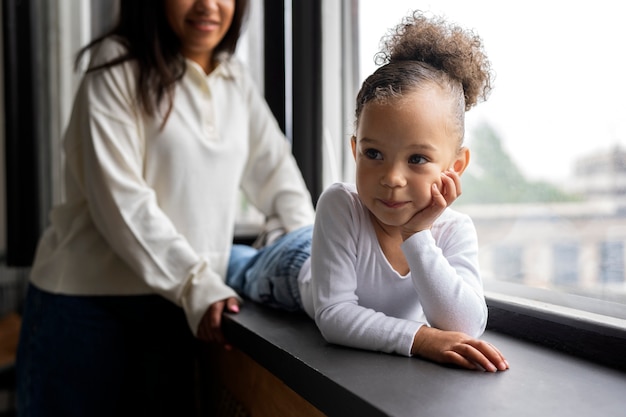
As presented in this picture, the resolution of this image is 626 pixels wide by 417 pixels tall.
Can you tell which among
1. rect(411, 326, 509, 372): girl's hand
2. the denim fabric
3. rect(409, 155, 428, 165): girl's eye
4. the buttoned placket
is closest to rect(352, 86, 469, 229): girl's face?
rect(409, 155, 428, 165): girl's eye

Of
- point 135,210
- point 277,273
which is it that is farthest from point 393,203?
point 135,210

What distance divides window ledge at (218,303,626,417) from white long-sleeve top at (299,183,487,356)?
4 cm

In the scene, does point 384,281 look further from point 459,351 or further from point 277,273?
point 277,273

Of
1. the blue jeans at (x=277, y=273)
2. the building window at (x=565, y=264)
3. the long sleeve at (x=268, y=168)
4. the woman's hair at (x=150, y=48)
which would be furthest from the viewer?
the long sleeve at (x=268, y=168)

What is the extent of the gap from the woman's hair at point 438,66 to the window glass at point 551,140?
24 millimetres

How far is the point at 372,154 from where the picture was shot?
792mm

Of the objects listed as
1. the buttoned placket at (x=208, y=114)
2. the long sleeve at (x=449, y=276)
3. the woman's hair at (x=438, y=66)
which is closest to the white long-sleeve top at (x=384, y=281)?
the long sleeve at (x=449, y=276)

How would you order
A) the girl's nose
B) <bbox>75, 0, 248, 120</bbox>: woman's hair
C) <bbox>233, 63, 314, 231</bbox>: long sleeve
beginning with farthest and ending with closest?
<bbox>233, 63, 314, 231</bbox>: long sleeve
<bbox>75, 0, 248, 120</bbox>: woman's hair
the girl's nose

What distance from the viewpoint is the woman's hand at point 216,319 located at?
1.17 metres

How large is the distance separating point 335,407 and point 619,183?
46 cm

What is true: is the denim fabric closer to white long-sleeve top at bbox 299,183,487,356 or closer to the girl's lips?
white long-sleeve top at bbox 299,183,487,356

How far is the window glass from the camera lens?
835 millimetres

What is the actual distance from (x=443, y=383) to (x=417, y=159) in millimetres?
260

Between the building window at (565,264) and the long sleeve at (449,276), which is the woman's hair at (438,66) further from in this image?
the building window at (565,264)
